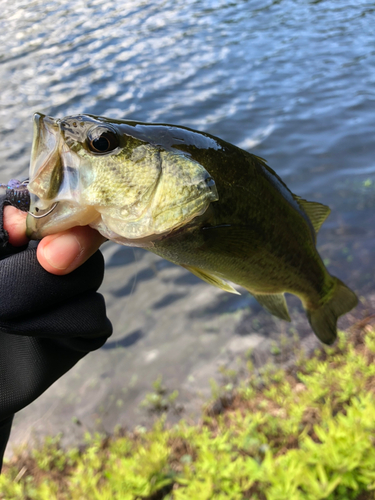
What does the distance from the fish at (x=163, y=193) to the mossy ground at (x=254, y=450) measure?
1.29m

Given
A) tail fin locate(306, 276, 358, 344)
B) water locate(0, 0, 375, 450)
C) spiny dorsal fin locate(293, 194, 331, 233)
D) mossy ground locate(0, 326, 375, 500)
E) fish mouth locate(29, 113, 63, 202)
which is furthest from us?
water locate(0, 0, 375, 450)

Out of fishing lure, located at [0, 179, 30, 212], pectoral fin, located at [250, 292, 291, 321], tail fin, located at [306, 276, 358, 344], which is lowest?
tail fin, located at [306, 276, 358, 344]

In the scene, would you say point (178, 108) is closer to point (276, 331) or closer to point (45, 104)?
point (45, 104)

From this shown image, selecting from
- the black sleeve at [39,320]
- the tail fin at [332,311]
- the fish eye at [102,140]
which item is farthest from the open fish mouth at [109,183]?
the tail fin at [332,311]

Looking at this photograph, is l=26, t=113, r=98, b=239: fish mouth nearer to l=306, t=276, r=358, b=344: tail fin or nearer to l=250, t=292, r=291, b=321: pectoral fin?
l=250, t=292, r=291, b=321: pectoral fin

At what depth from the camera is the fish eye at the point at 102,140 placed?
5.32 feet

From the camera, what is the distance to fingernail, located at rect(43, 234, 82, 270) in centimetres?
165

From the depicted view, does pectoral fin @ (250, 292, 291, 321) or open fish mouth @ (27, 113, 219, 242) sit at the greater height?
open fish mouth @ (27, 113, 219, 242)

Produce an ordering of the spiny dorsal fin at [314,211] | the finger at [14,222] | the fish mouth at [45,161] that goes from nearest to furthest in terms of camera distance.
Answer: the fish mouth at [45,161]
the finger at [14,222]
the spiny dorsal fin at [314,211]

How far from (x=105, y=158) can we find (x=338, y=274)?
177 inches

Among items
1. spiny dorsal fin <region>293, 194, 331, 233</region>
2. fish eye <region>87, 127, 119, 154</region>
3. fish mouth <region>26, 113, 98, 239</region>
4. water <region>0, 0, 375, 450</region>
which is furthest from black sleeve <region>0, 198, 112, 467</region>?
water <region>0, 0, 375, 450</region>

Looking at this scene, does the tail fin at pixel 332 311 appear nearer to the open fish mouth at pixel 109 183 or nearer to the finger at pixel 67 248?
the open fish mouth at pixel 109 183

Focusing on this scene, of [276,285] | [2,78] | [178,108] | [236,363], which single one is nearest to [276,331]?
[236,363]

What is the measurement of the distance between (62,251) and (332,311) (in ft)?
6.45
